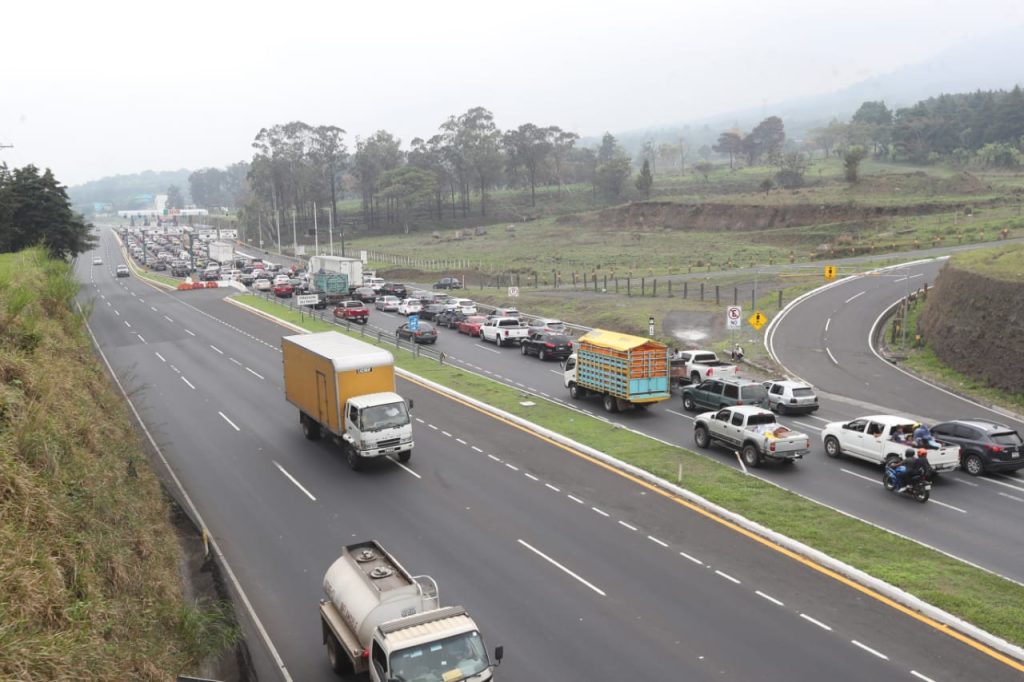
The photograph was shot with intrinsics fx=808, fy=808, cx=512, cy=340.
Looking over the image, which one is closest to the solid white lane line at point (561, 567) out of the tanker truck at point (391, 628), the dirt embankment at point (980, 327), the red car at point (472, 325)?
the tanker truck at point (391, 628)

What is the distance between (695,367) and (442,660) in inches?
1012

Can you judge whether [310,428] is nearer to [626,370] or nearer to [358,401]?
[358,401]

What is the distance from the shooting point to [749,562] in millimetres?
17078

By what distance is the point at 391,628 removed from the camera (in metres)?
10.7

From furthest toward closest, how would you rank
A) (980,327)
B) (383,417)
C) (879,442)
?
(980,327) < (879,442) < (383,417)

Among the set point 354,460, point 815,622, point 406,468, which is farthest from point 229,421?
point 815,622

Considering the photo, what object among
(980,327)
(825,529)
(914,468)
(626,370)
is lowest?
(825,529)

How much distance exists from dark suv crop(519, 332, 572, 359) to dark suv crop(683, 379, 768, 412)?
11.7 meters

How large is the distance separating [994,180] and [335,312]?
97968 millimetres

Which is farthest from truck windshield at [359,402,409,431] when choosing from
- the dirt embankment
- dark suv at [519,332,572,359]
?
the dirt embankment

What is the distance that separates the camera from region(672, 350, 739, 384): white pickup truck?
3403 centimetres

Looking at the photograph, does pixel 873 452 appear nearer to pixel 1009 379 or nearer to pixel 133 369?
pixel 1009 379

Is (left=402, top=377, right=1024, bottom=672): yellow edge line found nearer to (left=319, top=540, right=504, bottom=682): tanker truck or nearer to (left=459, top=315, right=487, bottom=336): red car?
(left=319, top=540, right=504, bottom=682): tanker truck

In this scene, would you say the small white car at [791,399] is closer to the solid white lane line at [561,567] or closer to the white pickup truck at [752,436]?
the white pickup truck at [752,436]
